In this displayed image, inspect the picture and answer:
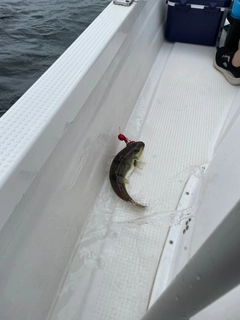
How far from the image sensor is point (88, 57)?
1563 millimetres

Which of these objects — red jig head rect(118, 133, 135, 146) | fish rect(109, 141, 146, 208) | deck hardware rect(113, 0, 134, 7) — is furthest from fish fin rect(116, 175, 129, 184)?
deck hardware rect(113, 0, 134, 7)

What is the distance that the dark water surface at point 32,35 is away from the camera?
3.63 metres

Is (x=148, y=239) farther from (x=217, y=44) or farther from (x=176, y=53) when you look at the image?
(x=217, y=44)

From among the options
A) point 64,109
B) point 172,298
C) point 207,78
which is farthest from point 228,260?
point 207,78

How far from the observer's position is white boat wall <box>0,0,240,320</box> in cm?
100

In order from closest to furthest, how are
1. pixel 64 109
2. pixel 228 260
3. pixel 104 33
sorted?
pixel 228 260 < pixel 64 109 < pixel 104 33

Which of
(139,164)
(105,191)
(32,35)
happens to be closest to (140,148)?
(139,164)

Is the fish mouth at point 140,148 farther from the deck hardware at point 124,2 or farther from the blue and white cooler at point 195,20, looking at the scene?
the blue and white cooler at point 195,20

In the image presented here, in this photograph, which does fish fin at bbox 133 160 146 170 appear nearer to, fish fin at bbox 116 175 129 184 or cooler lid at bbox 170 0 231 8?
fish fin at bbox 116 175 129 184

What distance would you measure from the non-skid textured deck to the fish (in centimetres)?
5

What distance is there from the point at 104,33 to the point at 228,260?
1.70m

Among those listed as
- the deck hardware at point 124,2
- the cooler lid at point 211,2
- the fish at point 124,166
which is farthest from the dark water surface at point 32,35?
the cooler lid at point 211,2

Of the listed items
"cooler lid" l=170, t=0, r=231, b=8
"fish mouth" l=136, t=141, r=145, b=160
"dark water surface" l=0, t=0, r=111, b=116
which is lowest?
"dark water surface" l=0, t=0, r=111, b=116

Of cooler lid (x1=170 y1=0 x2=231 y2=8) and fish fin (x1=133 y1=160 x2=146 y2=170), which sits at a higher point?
cooler lid (x1=170 y1=0 x2=231 y2=8)
